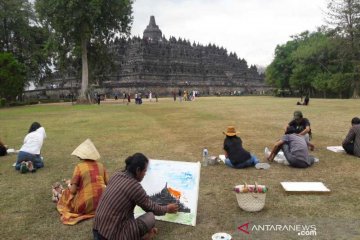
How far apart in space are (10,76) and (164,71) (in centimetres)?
3159

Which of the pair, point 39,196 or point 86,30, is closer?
point 39,196

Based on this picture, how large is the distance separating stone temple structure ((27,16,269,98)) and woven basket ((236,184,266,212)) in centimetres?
4804

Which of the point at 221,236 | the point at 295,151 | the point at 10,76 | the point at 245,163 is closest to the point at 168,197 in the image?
the point at 221,236

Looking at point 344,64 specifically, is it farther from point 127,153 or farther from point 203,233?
point 203,233

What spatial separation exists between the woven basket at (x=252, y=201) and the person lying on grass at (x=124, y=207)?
6.04ft

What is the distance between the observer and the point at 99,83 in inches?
2189

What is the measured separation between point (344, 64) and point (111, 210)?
49.2 metres

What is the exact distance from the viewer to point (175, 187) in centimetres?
568

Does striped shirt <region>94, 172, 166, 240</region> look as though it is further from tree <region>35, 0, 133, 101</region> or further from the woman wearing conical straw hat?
tree <region>35, 0, 133, 101</region>

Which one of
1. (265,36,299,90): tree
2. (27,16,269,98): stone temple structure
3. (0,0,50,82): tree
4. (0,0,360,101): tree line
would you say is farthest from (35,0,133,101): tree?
(265,36,299,90): tree

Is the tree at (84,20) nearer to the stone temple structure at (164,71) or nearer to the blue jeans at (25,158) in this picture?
the stone temple structure at (164,71)

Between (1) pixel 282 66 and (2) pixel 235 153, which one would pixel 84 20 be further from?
(1) pixel 282 66

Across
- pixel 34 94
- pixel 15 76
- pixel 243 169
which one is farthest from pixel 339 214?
pixel 34 94

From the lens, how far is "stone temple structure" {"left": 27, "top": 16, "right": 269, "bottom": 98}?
58812 millimetres
